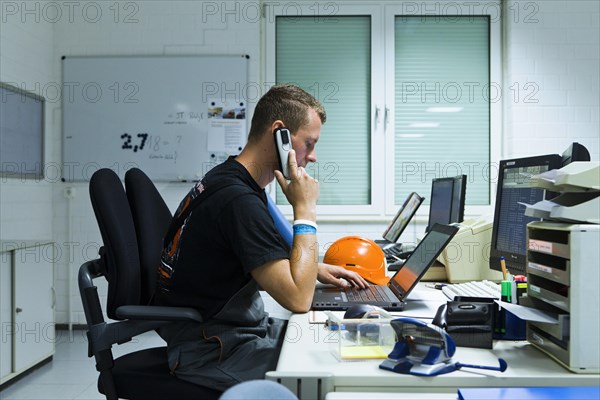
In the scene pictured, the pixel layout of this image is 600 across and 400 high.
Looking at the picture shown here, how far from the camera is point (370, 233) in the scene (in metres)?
4.54

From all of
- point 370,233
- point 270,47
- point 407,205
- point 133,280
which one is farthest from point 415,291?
point 270,47

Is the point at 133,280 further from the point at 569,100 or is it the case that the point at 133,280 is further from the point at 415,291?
the point at 569,100

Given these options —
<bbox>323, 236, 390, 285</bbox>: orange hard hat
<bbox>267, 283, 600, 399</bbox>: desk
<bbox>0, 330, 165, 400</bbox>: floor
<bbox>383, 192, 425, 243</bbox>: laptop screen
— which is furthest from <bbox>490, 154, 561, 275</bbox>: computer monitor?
<bbox>0, 330, 165, 400</bbox>: floor

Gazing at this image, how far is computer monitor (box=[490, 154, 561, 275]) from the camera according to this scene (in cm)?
188

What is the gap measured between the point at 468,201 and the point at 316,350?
3.56 m

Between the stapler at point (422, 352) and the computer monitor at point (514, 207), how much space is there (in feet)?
2.66

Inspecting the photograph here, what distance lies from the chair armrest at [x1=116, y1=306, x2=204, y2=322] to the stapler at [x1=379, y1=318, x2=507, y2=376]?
2.11 feet

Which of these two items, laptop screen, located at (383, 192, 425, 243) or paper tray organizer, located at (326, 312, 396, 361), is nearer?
paper tray organizer, located at (326, 312, 396, 361)

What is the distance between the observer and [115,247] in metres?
1.75

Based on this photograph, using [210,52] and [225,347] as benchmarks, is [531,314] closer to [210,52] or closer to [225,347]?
[225,347]

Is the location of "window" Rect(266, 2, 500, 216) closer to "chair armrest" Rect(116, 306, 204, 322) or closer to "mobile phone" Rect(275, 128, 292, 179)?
"mobile phone" Rect(275, 128, 292, 179)

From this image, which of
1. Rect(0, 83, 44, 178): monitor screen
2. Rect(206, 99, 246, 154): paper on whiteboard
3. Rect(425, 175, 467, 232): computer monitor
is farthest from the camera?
Rect(206, 99, 246, 154): paper on whiteboard

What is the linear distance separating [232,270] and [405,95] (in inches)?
130

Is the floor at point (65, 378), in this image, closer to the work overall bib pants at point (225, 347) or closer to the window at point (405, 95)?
the work overall bib pants at point (225, 347)
